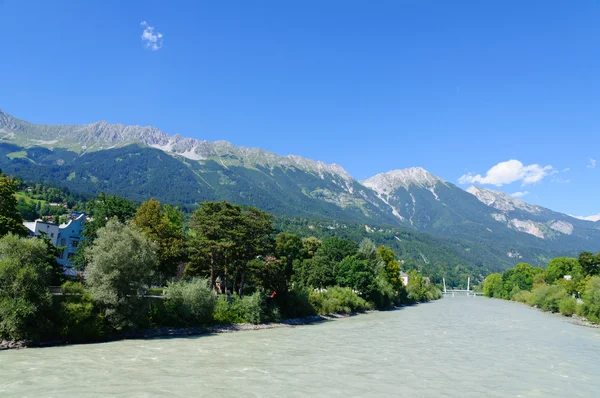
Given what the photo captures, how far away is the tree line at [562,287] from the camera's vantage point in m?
67.6

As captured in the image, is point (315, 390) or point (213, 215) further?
point (213, 215)

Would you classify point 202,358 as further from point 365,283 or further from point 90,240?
point 365,283

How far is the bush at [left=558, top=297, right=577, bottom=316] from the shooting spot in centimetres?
7681

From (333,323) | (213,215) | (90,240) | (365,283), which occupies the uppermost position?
(213,215)

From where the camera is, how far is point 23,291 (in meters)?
28.4

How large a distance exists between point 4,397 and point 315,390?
45.6 ft

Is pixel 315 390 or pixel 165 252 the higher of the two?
pixel 165 252

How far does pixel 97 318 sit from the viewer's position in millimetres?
32500

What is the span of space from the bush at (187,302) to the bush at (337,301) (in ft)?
68.3

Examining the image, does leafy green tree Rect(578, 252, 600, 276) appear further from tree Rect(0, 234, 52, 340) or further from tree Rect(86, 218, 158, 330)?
tree Rect(0, 234, 52, 340)

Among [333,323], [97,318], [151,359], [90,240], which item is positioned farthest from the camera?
[90,240]

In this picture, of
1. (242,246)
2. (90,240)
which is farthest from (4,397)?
(90,240)

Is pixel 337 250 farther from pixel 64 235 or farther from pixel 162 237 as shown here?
pixel 64 235

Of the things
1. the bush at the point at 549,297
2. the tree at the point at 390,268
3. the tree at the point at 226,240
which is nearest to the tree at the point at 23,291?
the tree at the point at 226,240
